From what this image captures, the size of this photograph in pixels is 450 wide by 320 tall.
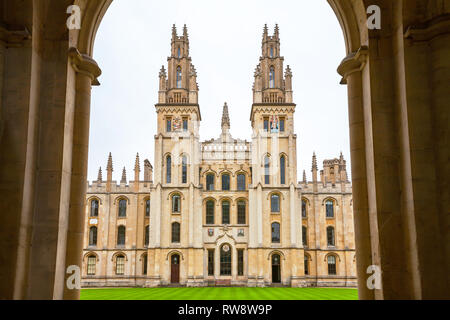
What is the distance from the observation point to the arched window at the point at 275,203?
4684 centimetres

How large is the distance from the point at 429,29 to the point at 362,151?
2493mm

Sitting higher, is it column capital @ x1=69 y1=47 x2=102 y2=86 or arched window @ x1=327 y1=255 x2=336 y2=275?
column capital @ x1=69 y1=47 x2=102 y2=86

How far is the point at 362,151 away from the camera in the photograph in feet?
29.0

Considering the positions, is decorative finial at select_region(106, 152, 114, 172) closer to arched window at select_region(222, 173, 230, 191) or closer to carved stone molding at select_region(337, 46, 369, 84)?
arched window at select_region(222, 173, 230, 191)

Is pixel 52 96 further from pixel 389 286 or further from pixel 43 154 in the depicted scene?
pixel 389 286

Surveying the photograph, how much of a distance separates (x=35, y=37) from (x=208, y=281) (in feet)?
132

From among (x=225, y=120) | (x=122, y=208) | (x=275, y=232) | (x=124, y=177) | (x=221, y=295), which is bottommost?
(x=221, y=295)

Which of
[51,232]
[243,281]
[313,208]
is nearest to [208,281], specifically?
[243,281]

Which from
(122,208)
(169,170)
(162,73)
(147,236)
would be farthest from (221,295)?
(162,73)

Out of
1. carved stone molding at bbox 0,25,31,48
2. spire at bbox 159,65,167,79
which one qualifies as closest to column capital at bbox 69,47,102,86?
carved stone molding at bbox 0,25,31,48

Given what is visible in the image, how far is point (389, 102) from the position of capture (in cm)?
829

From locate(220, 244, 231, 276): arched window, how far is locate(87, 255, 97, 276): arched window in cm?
1496

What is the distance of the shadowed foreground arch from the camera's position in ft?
24.5

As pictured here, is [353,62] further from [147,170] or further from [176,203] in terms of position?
[147,170]
